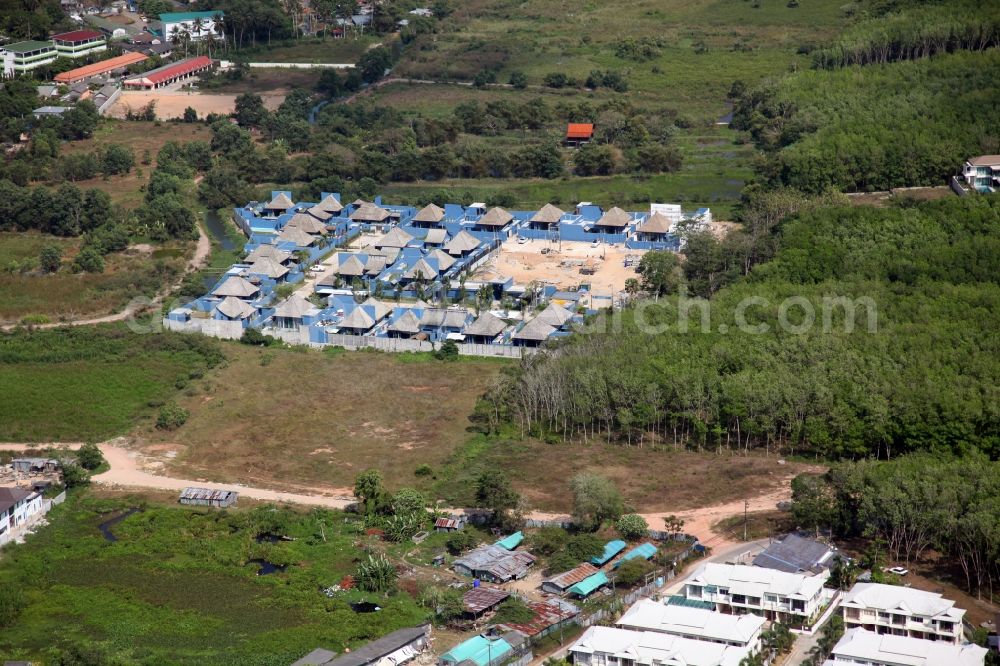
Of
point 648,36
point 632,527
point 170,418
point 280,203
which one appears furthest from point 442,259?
point 648,36

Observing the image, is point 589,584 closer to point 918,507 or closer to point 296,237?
point 918,507

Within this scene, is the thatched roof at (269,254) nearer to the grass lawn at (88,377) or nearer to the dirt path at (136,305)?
the dirt path at (136,305)

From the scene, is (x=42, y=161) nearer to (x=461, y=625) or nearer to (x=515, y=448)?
(x=515, y=448)

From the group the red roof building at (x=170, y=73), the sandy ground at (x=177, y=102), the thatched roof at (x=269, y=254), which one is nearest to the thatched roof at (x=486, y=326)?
the thatched roof at (x=269, y=254)

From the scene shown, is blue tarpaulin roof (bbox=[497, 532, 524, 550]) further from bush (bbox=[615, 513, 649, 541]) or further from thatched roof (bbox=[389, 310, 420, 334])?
thatched roof (bbox=[389, 310, 420, 334])

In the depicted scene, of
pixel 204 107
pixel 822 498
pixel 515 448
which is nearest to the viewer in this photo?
pixel 822 498

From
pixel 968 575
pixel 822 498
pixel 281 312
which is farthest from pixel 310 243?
pixel 968 575
